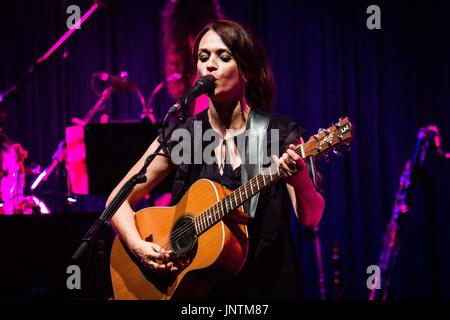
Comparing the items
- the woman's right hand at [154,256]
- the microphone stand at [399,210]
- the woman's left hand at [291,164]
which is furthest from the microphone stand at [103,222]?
the microphone stand at [399,210]

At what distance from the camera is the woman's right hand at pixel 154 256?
2641 mm

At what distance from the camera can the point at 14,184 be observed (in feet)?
15.3

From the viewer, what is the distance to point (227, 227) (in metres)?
2.46

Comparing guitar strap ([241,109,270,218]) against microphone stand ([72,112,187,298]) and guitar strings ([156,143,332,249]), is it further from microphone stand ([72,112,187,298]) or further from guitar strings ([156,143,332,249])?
microphone stand ([72,112,187,298])

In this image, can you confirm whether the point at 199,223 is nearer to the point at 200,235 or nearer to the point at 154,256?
the point at 200,235

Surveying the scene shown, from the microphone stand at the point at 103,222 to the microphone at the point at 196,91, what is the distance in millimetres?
44

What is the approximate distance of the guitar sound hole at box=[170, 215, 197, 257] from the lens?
260cm

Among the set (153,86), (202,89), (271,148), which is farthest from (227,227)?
(153,86)

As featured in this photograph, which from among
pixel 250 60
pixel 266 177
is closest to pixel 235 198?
pixel 266 177

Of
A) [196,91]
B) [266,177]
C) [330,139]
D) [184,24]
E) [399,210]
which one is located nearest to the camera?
[330,139]

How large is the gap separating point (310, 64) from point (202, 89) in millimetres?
2948

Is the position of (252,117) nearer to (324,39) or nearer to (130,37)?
(324,39)

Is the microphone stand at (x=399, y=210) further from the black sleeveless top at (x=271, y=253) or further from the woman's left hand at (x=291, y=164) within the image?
the woman's left hand at (x=291, y=164)

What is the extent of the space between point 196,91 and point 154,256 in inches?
31.5
